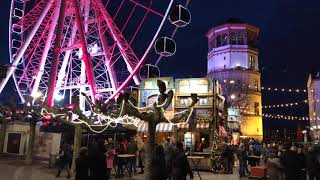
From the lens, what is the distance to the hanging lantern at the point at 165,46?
2155cm

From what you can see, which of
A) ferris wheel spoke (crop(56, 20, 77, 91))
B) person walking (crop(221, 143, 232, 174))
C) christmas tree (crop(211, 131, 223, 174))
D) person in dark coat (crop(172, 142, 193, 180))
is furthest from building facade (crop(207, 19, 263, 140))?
person in dark coat (crop(172, 142, 193, 180))

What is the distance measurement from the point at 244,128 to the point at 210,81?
25721mm

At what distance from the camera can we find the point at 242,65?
186 feet

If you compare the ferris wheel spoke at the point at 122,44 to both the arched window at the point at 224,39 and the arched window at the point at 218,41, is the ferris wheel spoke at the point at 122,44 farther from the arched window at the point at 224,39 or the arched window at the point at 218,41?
the arched window at the point at 218,41

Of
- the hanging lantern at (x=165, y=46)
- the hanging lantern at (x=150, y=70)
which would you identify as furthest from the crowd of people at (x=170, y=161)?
the hanging lantern at (x=150, y=70)

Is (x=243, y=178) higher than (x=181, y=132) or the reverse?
the reverse

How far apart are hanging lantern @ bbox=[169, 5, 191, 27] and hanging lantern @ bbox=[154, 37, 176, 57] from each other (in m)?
1.16

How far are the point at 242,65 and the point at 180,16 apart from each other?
36.8 m

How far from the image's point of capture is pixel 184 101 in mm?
30328

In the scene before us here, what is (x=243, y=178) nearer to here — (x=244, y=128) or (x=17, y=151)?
(x=17, y=151)

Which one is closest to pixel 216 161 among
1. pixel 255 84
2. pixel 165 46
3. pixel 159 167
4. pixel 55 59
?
pixel 165 46

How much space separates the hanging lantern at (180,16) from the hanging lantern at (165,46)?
116 centimetres

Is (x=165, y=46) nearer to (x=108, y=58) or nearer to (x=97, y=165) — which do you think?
(x=108, y=58)

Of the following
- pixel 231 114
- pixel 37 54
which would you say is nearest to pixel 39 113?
pixel 37 54
